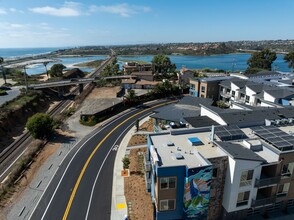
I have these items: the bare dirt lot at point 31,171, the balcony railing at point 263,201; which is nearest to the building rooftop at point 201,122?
the balcony railing at point 263,201

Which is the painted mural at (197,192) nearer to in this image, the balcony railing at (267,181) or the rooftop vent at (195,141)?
the rooftop vent at (195,141)

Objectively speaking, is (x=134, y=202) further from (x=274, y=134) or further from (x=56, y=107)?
(x=56, y=107)

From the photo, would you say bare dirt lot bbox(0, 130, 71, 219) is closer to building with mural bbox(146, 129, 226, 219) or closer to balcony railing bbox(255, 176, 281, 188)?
building with mural bbox(146, 129, 226, 219)

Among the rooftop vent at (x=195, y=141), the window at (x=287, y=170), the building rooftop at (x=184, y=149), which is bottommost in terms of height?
the window at (x=287, y=170)

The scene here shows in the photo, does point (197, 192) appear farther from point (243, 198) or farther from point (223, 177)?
point (243, 198)

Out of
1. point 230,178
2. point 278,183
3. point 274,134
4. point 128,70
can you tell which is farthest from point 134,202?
point 128,70

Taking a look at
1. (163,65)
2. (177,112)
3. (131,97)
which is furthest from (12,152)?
(163,65)
